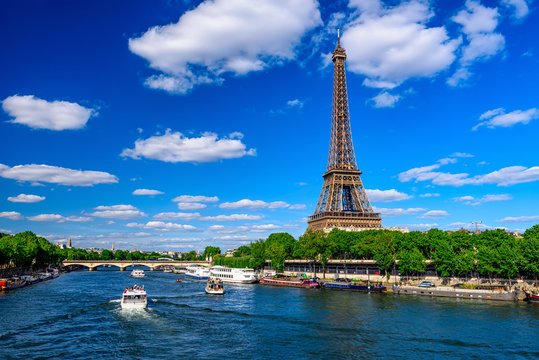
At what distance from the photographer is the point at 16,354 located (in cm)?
3347

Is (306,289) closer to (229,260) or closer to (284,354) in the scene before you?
(284,354)

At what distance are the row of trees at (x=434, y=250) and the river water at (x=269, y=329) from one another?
40.7 feet

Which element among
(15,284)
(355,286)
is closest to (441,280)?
(355,286)

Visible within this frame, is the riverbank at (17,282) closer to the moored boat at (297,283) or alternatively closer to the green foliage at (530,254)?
the moored boat at (297,283)

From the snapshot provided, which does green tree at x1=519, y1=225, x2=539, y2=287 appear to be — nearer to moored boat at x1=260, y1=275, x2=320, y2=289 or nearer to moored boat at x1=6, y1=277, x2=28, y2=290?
moored boat at x1=260, y1=275, x2=320, y2=289

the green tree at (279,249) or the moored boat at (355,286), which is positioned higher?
the green tree at (279,249)

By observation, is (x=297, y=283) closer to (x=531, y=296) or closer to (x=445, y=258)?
(x=445, y=258)

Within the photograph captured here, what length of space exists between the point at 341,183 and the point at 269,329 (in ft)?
304

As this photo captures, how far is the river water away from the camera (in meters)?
35.3

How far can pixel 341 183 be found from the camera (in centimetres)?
13338

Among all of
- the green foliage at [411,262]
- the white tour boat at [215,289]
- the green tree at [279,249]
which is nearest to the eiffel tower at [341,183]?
the green tree at [279,249]

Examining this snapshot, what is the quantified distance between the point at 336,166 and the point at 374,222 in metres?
22.5

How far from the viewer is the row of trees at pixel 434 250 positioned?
240 feet

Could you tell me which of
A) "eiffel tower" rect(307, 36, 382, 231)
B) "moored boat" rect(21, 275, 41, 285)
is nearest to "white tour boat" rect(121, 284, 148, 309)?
"moored boat" rect(21, 275, 41, 285)
